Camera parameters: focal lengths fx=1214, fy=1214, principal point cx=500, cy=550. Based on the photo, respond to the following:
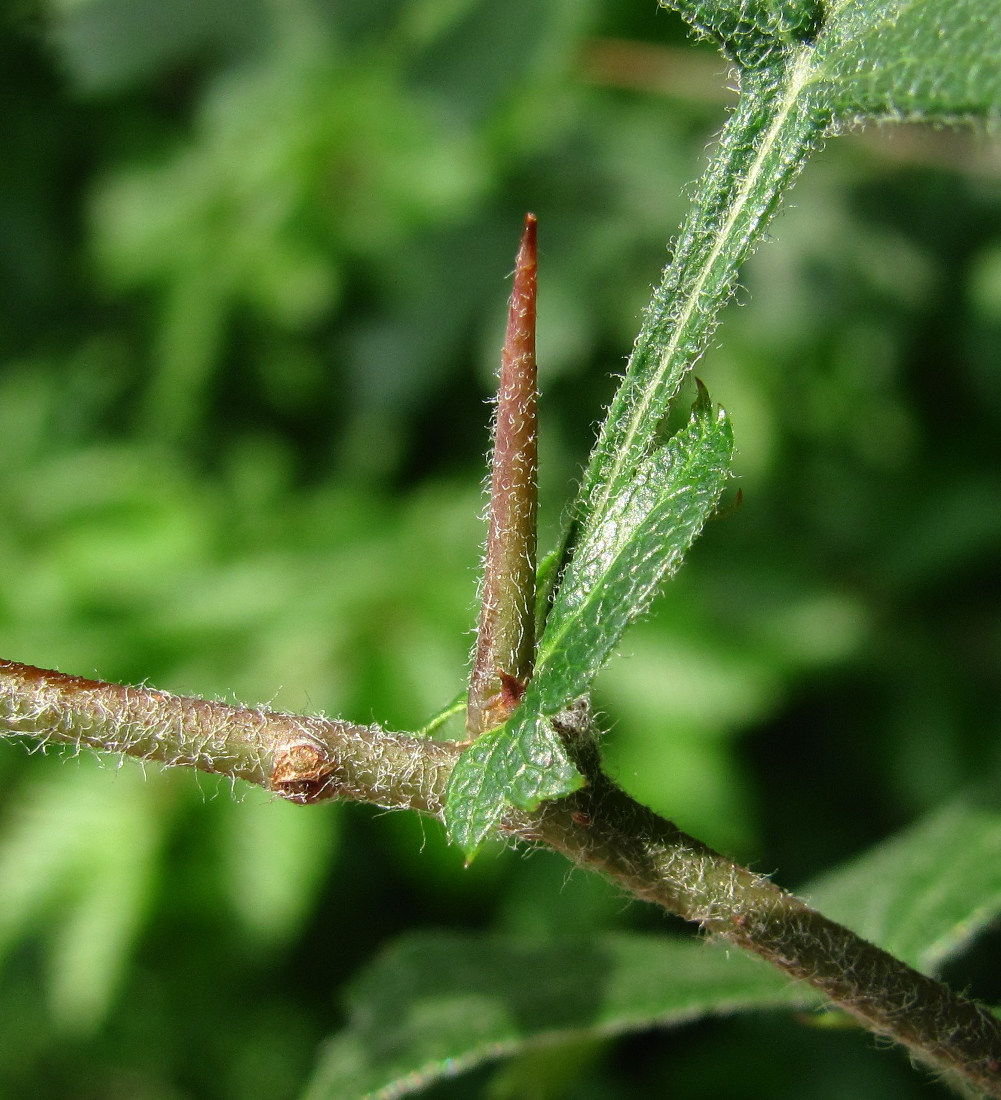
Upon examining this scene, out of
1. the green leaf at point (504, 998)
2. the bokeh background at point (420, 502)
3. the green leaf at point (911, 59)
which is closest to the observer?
the green leaf at point (911, 59)

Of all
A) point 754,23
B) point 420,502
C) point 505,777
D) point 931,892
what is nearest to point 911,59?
point 754,23

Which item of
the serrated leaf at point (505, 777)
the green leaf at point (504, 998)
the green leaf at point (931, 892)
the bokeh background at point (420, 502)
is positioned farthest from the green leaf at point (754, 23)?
the bokeh background at point (420, 502)

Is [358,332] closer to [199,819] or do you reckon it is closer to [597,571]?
[199,819]

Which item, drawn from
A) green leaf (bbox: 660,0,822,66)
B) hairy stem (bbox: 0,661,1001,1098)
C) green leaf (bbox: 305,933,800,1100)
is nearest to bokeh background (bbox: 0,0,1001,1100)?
green leaf (bbox: 305,933,800,1100)

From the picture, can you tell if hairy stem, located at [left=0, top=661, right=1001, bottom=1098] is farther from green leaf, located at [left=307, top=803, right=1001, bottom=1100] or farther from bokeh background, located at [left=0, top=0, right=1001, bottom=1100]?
bokeh background, located at [left=0, top=0, right=1001, bottom=1100]

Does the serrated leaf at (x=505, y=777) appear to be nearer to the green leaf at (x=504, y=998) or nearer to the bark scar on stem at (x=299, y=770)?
the bark scar on stem at (x=299, y=770)

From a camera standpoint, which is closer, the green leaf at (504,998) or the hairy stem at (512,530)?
the hairy stem at (512,530)
